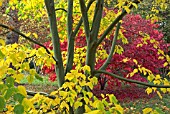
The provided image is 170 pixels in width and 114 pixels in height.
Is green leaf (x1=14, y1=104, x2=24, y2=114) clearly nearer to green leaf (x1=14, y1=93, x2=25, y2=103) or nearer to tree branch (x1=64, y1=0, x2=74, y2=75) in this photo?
green leaf (x1=14, y1=93, x2=25, y2=103)

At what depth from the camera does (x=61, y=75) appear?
270cm

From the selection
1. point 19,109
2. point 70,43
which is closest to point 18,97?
point 19,109

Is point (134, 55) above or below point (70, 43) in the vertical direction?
below

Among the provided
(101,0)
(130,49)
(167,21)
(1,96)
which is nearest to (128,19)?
(130,49)

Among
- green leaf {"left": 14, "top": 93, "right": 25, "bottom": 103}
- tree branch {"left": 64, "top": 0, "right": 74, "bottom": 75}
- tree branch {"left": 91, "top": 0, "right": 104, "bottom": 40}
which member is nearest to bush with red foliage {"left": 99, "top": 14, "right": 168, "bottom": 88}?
tree branch {"left": 64, "top": 0, "right": 74, "bottom": 75}

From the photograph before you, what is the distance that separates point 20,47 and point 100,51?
1.77m

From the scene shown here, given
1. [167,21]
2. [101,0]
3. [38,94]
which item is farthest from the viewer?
[167,21]

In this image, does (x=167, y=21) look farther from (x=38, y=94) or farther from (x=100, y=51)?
(x=38, y=94)

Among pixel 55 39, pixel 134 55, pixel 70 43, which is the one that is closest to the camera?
pixel 55 39

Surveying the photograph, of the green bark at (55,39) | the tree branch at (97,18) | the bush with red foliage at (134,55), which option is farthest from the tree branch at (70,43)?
the bush with red foliage at (134,55)

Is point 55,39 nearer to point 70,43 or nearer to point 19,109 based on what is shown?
point 70,43

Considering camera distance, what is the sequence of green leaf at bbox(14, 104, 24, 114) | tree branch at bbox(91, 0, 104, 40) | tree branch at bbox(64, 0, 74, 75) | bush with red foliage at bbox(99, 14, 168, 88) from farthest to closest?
bush with red foliage at bbox(99, 14, 168, 88) < tree branch at bbox(64, 0, 74, 75) < tree branch at bbox(91, 0, 104, 40) < green leaf at bbox(14, 104, 24, 114)

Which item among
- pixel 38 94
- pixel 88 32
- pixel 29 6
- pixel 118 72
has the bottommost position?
pixel 118 72

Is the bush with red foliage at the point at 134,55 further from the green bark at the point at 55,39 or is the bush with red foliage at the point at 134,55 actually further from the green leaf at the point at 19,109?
the green leaf at the point at 19,109
